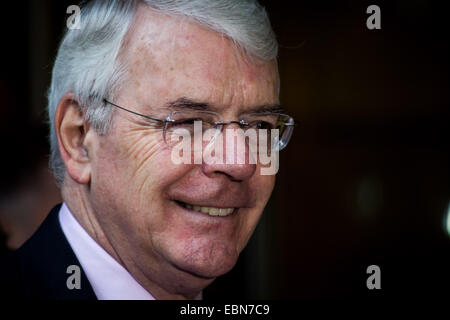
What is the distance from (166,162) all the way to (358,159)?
2.12 m

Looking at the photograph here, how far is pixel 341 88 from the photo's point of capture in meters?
3.20

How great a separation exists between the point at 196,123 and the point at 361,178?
205 centimetres

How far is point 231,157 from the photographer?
1.44m

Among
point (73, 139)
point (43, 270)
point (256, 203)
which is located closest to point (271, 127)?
point (256, 203)

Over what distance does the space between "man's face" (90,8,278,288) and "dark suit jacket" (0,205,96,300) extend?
17 cm

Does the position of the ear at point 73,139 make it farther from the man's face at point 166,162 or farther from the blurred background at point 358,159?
the blurred background at point 358,159

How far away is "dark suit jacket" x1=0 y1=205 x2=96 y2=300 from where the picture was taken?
142 centimetres

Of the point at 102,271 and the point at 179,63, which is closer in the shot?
the point at 179,63

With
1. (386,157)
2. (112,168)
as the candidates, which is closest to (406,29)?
(386,157)

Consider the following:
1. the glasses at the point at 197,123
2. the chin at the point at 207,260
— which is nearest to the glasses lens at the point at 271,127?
the glasses at the point at 197,123

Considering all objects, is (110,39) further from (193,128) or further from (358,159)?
A: (358,159)

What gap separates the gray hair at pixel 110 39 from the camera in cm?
145

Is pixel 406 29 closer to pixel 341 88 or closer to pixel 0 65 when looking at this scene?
pixel 341 88
